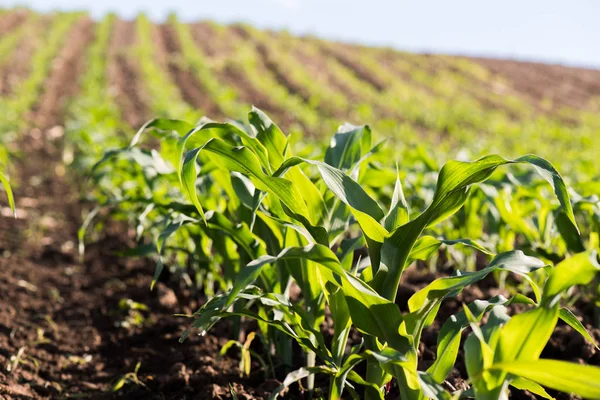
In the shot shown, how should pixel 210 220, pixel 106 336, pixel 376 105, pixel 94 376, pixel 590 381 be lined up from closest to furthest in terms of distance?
→ pixel 590 381 → pixel 210 220 → pixel 94 376 → pixel 106 336 → pixel 376 105

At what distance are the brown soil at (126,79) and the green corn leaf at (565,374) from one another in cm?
934

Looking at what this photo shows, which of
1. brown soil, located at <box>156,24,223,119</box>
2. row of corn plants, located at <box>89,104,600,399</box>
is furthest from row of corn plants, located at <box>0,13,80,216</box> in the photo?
brown soil, located at <box>156,24,223,119</box>

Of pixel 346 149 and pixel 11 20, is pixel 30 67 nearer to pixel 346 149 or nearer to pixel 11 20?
pixel 11 20

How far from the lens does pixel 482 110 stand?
48.5ft

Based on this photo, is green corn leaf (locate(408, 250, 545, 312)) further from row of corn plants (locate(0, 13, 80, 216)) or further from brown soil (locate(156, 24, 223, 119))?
brown soil (locate(156, 24, 223, 119))

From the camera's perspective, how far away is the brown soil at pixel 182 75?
504 inches

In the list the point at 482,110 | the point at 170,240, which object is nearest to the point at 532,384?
the point at 170,240

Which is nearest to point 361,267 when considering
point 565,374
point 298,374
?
point 298,374

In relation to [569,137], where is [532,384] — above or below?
above

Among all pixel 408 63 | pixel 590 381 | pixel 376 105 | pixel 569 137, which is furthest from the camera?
pixel 408 63

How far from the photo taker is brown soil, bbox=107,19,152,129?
11.5 meters

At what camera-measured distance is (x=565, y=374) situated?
1013 millimetres

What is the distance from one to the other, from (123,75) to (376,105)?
6.59 meters

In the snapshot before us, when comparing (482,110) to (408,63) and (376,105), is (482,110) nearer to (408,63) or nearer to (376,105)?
(376,105)
